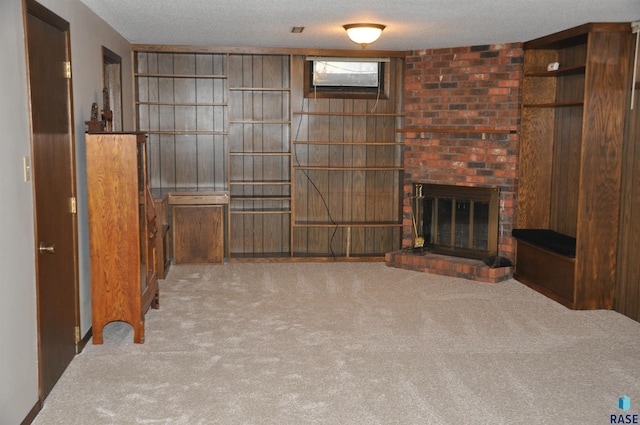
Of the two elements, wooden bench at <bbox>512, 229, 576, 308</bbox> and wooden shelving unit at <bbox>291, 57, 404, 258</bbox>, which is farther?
wooden shelving unit at <bbox>291, 57, 404, 258</bbox>

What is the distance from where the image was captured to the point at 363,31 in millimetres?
5188

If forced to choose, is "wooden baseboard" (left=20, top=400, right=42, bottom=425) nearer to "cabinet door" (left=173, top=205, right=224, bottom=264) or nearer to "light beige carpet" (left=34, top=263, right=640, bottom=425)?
"light beige carpet" (left=34, top=263, right=640, bottom=425)

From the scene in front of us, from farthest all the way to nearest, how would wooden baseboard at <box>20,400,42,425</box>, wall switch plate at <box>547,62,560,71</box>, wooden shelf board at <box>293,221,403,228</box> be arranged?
wooden shelf board at <box>293,221,403,228</box>
wall switch plate at <box>547,62,560,71</box>
wooden baseboard at <box>20,400,42,425</box>

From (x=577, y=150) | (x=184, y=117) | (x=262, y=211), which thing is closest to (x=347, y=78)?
(x=262, y=211)

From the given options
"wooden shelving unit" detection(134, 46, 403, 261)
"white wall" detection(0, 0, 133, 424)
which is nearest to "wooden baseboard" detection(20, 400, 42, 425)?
"white wall" detection(0, 0, 133, 424)

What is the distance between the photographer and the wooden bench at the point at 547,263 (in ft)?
17.3

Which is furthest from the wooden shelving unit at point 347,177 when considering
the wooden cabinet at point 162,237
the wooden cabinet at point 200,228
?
the wooden cabinet at point 162,237

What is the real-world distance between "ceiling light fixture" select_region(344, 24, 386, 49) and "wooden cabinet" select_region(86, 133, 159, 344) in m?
2.02

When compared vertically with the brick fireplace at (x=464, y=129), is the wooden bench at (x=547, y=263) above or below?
below

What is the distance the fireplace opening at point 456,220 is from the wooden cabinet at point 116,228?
3.47 m

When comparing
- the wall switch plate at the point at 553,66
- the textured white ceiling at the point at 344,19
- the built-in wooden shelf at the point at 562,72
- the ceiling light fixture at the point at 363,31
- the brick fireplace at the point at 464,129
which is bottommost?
the brick fireplace at the point at 464,129

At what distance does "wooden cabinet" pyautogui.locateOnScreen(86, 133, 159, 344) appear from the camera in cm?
404

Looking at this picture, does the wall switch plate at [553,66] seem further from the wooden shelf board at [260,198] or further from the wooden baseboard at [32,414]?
the wooden baseboard at [32,414]

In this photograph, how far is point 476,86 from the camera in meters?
6.41
